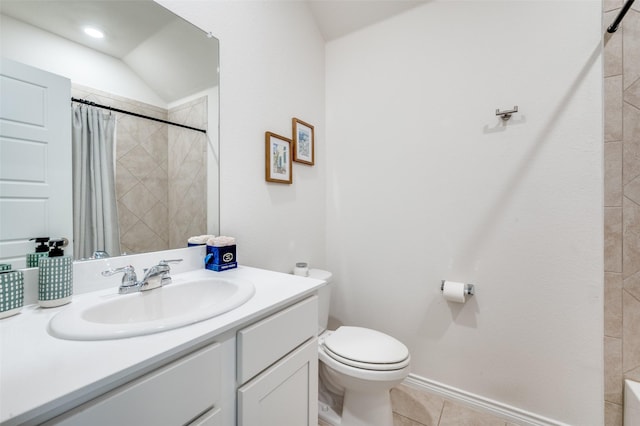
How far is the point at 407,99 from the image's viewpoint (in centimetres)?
171

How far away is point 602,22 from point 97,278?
7.58ft

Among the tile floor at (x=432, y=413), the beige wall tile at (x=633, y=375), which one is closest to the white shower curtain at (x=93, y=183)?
the tile floor at (x=432, y=413)

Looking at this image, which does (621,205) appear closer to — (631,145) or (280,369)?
(631,145)

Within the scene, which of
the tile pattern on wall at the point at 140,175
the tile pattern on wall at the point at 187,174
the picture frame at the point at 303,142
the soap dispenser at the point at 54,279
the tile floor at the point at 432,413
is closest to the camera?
the soap dispenser at the point at 54,279

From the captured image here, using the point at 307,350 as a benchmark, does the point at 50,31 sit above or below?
above

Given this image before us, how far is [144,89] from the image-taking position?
3.48ft

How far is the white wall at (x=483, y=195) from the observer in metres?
1.29

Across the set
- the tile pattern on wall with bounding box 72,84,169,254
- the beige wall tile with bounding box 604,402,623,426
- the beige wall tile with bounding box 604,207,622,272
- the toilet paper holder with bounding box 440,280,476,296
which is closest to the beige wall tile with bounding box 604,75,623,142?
the beige wall tile with bounding box 604,207,622,272

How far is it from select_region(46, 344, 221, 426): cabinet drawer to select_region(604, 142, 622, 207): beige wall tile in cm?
170

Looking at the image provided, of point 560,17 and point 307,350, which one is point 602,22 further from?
point 307,350

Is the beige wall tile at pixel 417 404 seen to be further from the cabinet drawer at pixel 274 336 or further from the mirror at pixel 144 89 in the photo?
the mirror at pixel 144 89

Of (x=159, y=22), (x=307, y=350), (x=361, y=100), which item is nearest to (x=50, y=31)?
(x=159, y=22)

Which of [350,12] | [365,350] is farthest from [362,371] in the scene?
[350,12]

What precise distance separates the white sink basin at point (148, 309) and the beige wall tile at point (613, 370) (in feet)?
5.32
